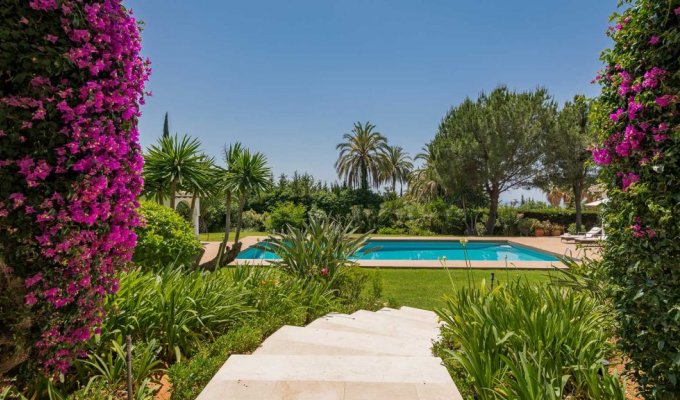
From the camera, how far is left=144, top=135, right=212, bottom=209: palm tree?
30.3 ft

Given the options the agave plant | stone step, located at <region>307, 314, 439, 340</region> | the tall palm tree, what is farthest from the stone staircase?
the tall palm tree

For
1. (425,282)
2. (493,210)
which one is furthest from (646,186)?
(493,210)

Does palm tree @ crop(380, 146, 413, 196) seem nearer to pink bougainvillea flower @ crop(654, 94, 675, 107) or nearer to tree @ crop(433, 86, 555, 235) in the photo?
tree @ crop(433, 86, 555, 235)

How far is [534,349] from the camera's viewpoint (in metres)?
2.37

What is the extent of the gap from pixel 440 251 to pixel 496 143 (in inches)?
330

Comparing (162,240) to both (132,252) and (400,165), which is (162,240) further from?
(400,165)

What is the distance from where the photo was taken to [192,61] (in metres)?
9.77

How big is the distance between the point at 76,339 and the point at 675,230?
11.1 feet

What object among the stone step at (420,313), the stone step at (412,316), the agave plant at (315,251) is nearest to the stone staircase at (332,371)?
the stone step at (412,316)

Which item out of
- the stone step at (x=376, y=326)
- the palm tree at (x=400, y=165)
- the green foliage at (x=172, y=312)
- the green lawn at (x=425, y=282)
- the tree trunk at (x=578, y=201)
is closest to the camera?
the green foliage at (x=172, y=312)

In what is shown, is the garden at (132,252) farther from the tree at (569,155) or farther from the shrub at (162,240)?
the tree at (569,155)

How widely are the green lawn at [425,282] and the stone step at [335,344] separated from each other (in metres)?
2.68

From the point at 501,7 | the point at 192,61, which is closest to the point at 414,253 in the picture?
the point at 501,7

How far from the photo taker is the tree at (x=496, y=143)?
2141 centimetres
